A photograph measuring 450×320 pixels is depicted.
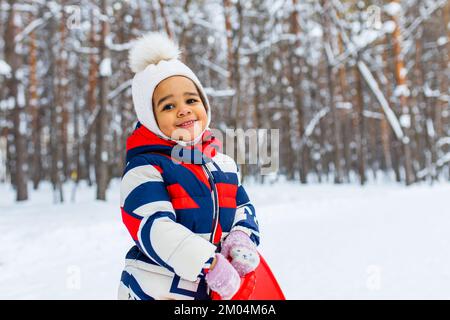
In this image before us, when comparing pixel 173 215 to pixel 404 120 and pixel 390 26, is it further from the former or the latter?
pixel 390 26

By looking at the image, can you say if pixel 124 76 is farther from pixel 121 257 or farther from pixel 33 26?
pixel 121 257

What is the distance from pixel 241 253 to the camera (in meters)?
1.32

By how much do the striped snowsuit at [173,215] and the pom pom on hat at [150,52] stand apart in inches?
10.3

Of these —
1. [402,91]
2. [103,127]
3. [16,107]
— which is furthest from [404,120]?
[16,107]

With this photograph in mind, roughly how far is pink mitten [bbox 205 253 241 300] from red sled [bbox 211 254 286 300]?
0.15ft

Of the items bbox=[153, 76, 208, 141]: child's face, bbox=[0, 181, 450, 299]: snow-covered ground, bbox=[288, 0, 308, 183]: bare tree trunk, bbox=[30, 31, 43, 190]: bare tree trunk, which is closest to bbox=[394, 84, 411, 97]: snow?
bbox=[288, 0, 308, 183]: bare tree trunk

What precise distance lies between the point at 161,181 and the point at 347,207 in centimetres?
→ 770

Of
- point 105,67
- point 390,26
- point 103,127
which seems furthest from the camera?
point 390,26

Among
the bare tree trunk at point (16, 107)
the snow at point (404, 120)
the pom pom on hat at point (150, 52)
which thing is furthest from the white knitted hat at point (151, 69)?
the snow at point (404, 120)

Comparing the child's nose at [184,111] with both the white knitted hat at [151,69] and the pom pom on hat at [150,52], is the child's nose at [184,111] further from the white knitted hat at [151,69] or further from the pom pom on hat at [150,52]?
the pom pom on hat at [150,52]

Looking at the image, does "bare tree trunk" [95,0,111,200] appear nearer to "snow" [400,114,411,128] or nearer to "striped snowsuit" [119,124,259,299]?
"snow" [400,114,411,128]

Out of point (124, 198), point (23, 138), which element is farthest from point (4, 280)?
point (23, 138)

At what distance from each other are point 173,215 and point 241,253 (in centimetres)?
27

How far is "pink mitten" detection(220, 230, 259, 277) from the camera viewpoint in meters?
1.31
